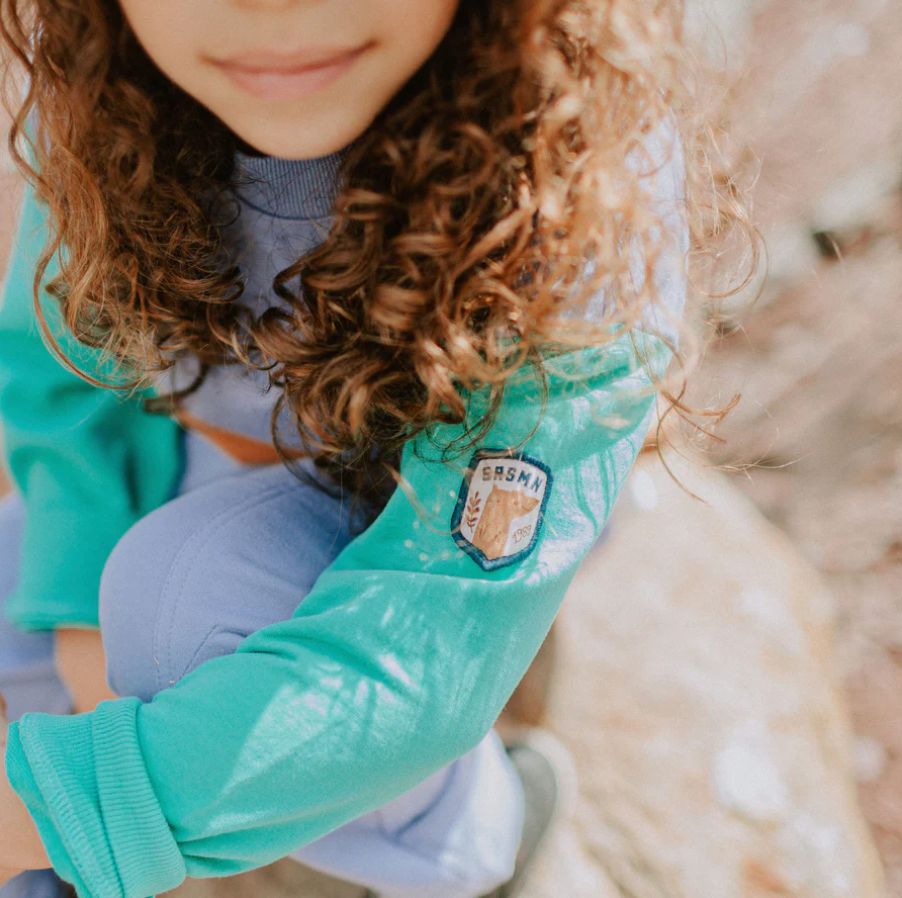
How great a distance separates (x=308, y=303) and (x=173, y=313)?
15 cm

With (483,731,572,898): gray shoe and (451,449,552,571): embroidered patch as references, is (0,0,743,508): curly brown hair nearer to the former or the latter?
(451,449,552,571): embroidered patch

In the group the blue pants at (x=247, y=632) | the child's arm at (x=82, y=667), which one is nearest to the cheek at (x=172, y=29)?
the blue pants at (x=247, y=632)

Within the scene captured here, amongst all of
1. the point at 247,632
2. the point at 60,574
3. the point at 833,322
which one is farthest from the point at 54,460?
the point at 833,322

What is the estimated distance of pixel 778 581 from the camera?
4.16ft

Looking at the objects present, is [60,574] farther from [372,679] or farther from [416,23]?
[416,23]

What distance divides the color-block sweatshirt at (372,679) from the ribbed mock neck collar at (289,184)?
242 millimetres

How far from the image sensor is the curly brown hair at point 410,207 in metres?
0.66

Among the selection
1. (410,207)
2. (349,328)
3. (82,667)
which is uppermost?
(410,207)

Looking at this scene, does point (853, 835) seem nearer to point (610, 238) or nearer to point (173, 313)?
point (610, 238)

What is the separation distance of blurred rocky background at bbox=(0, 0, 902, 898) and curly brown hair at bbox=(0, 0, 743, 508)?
20 centimetres

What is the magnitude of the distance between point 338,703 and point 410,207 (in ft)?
1.33

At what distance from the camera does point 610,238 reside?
0.67 metres

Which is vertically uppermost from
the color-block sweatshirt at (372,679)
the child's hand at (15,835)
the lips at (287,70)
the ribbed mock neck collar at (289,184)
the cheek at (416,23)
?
the cheek at (416,23)

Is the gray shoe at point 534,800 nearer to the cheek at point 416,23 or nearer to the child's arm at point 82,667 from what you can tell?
the child's arm at point 82,667
